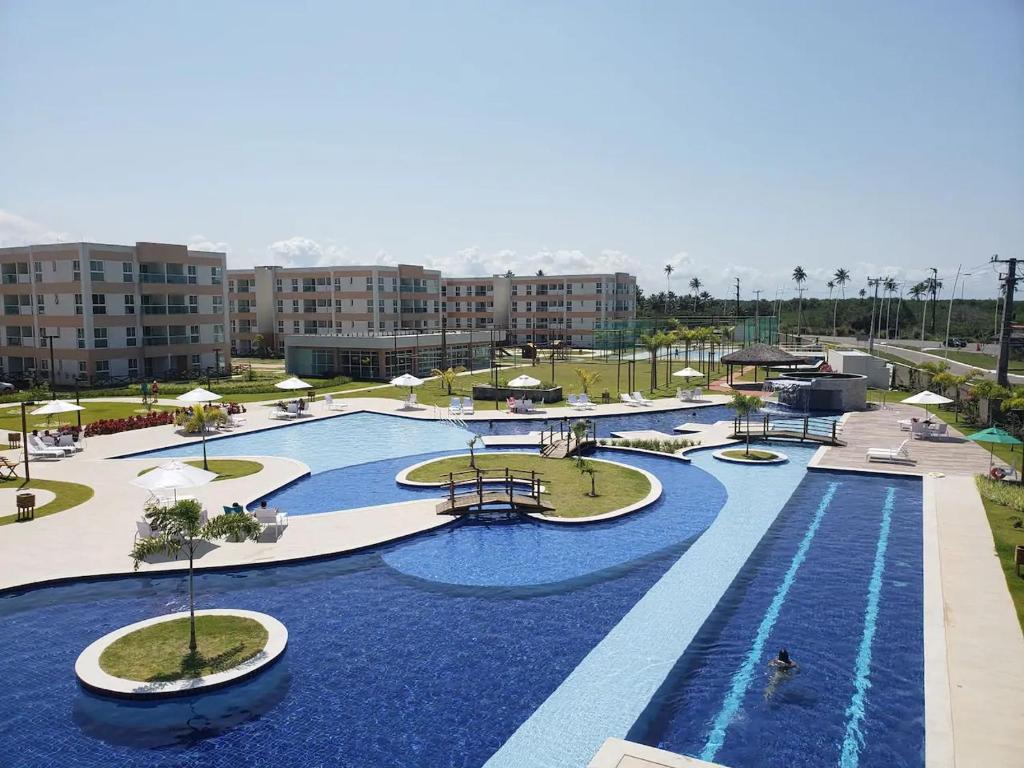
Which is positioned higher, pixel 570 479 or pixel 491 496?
pixel 491 496

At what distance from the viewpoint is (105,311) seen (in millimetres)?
54188

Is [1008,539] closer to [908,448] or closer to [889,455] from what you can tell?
[889,455]

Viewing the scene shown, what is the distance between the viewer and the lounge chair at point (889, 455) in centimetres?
2770

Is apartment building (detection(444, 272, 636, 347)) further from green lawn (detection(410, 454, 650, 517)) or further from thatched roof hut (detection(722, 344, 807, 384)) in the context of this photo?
green lawn (detection(410, 454, 650, 517))

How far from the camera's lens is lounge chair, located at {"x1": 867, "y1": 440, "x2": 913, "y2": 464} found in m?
27.7

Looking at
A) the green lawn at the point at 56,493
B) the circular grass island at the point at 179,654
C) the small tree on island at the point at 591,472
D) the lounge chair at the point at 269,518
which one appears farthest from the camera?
the small tree on island at the point at 591,472

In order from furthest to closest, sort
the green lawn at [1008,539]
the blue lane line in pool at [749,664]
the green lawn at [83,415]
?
the green lawn at [83,415]
the green lawn at [1008,539]
the blue lane line in pool at [749,664]

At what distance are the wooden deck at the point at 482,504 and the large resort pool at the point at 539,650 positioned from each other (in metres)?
0.65

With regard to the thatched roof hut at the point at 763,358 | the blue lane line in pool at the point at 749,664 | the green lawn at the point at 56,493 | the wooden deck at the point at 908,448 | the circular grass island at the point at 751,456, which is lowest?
the blue lane line in pool at the point at 749,664

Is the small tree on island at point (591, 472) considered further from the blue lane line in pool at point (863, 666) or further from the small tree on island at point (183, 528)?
the small tree on island at point (183, 528)

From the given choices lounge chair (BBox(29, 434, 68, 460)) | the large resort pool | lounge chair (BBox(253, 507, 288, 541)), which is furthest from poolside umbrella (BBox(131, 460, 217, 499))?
lounge chair (BBox(29, 434, 68, 460))

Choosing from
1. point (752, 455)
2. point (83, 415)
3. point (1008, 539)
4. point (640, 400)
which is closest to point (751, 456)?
point (752, 455)

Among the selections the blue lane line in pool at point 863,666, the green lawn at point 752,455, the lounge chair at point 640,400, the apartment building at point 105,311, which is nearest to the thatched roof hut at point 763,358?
the lounge chair at point 640,400

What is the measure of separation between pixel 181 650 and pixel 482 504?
10429 millimetres
